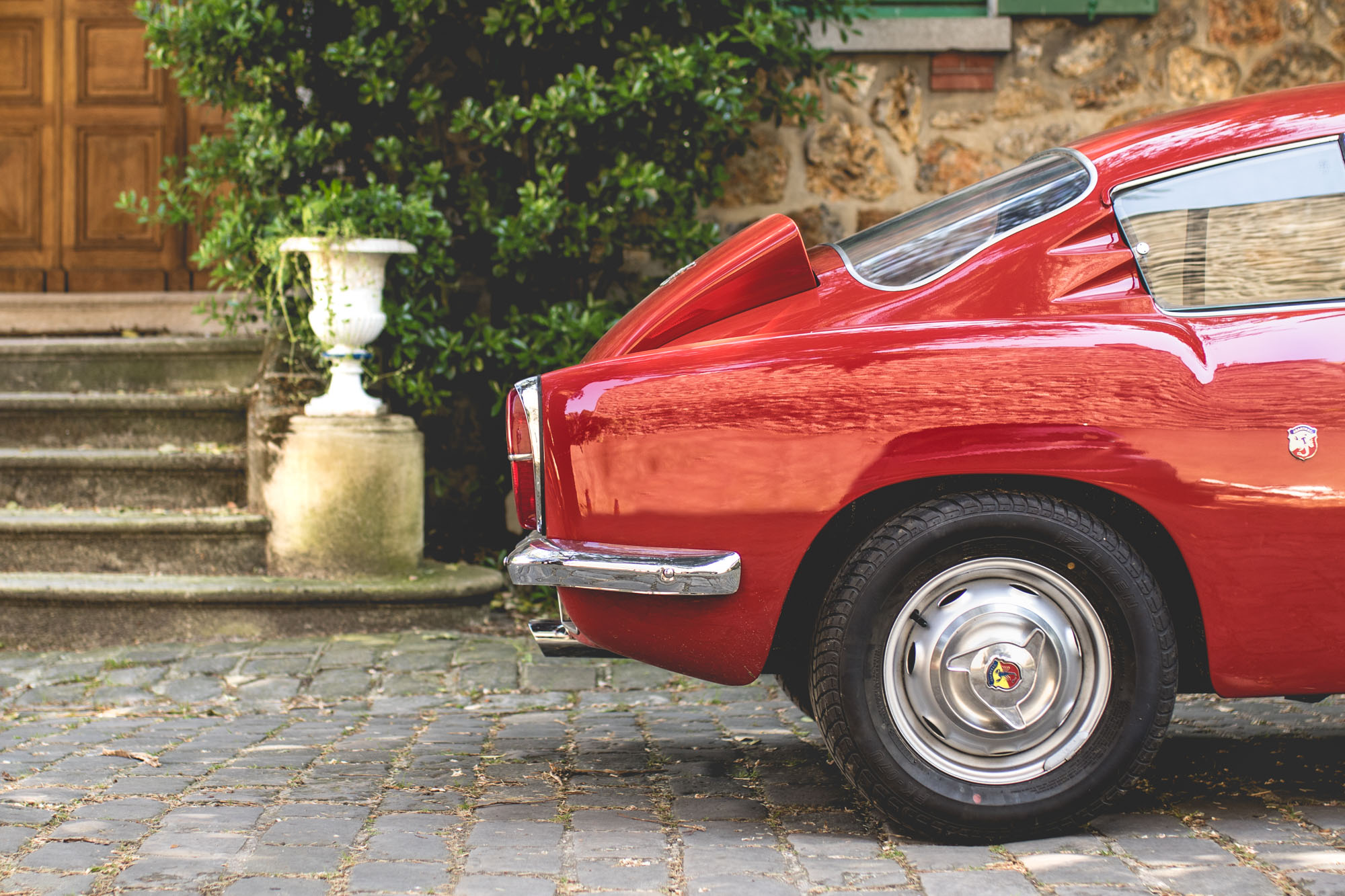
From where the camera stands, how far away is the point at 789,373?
2725 millimetres

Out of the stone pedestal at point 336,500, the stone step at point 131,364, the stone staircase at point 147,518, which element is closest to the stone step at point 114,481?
the stone staircase at point 147,518

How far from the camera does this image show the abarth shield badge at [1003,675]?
274 cm

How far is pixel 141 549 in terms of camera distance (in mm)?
5332

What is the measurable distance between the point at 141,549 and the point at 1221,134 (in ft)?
14.3

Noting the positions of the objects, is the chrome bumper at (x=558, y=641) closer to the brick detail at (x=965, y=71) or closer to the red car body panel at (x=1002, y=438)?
the red car body panel at (x=1002, y=438)

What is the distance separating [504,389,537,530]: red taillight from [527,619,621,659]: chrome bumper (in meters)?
0.25

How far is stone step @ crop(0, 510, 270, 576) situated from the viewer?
5.31 m

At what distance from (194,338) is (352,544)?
5.51ft

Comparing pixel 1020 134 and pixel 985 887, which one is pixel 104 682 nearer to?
pixel 985 887

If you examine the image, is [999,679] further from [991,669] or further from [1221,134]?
[1221,134]

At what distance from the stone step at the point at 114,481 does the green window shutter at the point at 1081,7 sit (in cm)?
441

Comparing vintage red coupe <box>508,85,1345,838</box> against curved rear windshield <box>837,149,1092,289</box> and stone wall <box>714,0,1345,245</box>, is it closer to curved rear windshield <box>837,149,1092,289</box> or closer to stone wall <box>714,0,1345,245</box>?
curved rear windshield <box>837,149,1092,289</box>

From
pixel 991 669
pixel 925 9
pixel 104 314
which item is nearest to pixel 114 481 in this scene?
pixel 104 314

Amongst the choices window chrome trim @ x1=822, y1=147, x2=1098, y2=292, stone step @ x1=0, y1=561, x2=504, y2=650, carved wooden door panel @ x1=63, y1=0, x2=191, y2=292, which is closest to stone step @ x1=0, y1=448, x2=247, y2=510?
stone step @ x1=0, y1=561, x2=504, y2=650
